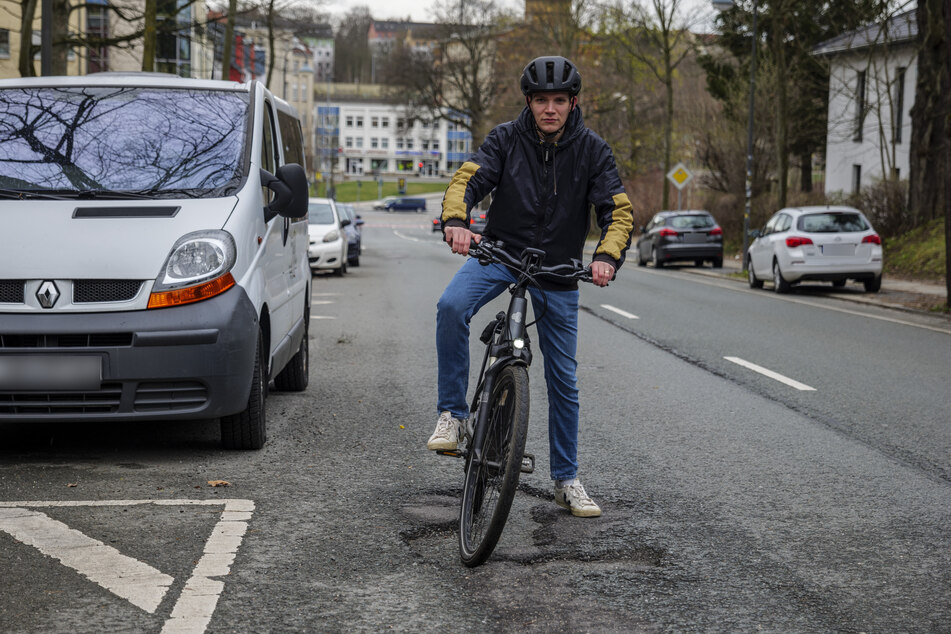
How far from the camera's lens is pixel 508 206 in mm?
5168

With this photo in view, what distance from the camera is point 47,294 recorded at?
230 inches

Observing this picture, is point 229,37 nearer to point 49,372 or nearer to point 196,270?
point 196,270

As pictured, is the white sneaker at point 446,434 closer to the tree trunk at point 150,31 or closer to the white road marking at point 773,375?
the white road marking at point 773,375

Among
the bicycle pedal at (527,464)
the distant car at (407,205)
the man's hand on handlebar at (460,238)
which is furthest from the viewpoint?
the distant car at (407,205)

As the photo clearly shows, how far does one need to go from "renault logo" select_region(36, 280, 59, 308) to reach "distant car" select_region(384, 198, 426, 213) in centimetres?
10804

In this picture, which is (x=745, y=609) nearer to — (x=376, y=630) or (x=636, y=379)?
(x=376, y=630)

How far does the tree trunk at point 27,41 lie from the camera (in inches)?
853

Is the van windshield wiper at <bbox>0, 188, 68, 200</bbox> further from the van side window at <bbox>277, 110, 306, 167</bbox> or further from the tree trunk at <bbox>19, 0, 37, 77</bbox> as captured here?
the tree trunk at <bbox>19, 0, 37, 77</bbox>

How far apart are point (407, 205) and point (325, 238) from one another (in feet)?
293

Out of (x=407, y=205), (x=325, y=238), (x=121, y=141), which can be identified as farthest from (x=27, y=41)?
(x=407, y=205)

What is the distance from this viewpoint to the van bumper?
5.80 m

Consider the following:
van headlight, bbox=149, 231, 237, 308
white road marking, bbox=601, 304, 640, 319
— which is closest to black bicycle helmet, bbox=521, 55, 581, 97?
van headlight, bbox=149, 231, 237, 308

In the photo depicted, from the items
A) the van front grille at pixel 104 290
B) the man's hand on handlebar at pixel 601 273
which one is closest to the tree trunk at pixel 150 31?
the van front grille at pixel 104 290

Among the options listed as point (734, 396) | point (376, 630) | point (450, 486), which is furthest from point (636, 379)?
point (376, 630)
